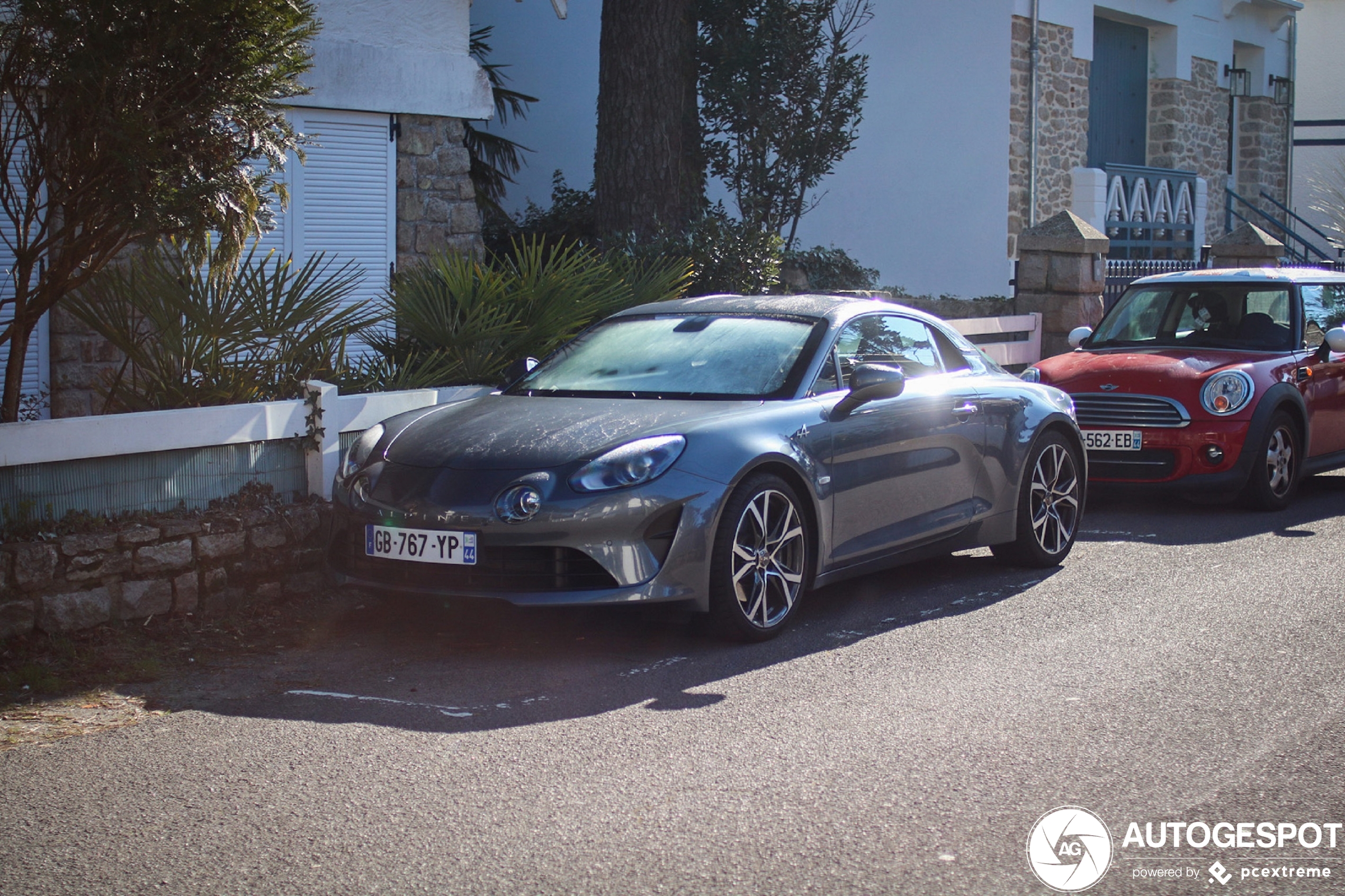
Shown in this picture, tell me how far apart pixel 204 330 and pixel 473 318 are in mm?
1855

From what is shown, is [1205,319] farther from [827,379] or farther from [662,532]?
[662,532]

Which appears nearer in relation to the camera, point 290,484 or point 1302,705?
point 1302,705

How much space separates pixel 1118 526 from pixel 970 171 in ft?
40.1

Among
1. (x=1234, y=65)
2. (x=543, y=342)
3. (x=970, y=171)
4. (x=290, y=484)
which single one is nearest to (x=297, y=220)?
(x=543, y=342)

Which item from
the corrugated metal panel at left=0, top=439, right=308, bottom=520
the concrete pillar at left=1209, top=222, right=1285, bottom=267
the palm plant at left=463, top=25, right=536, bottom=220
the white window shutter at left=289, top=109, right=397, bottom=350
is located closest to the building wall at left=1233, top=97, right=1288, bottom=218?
the concrete pillar at left=1209, top=222, right=1285, bottom=267

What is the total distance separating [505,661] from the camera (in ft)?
18.9

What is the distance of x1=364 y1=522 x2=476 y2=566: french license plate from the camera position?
5.62 meters

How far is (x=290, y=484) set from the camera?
7.12 meters

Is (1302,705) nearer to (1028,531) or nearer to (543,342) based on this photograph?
(1028,531)

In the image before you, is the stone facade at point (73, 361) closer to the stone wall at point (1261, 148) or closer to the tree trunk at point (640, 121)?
the tree trunk at point (640, 121)

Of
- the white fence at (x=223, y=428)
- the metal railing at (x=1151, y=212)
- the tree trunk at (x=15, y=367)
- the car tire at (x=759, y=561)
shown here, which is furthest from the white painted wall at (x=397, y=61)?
the metal railing at (x=1151, y=212)

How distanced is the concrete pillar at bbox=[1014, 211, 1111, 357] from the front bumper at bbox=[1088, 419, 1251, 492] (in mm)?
5474

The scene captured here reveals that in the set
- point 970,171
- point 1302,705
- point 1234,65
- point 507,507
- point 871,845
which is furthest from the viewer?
point 1234,65

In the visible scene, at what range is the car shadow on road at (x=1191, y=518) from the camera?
28.6ft
